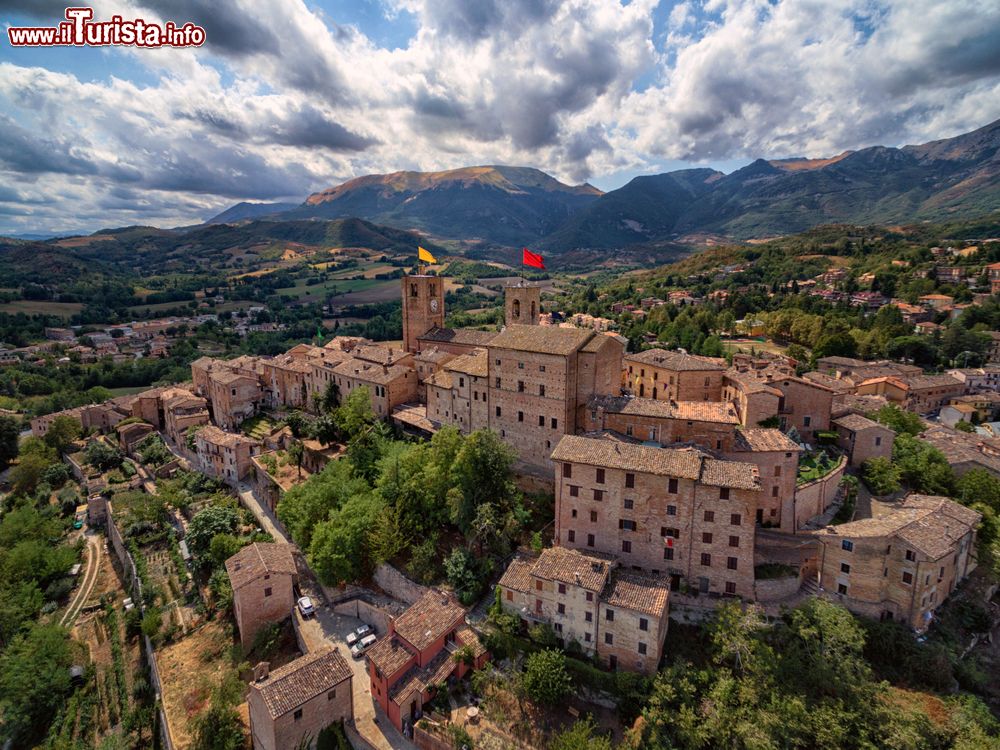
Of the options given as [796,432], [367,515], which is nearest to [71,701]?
[367,515]

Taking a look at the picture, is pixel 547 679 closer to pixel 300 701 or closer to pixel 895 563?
pixel 300 701

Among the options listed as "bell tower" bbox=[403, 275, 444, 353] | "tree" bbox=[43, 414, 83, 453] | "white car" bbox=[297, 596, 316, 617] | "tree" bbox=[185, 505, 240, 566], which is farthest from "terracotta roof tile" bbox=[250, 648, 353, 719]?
"tree" bbox=[43, 414, 83, 453]

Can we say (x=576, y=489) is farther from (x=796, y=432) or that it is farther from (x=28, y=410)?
(x=28, y=410)

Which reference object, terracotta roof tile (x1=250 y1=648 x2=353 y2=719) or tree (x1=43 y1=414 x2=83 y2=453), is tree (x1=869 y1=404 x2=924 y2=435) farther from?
tree (x1=43 y1=414 x2=83 y2=453)

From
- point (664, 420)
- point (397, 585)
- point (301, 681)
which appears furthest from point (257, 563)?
point (664, 420)

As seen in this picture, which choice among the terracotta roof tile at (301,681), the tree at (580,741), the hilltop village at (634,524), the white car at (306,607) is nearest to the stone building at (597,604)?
the hilltop village at (634,524)

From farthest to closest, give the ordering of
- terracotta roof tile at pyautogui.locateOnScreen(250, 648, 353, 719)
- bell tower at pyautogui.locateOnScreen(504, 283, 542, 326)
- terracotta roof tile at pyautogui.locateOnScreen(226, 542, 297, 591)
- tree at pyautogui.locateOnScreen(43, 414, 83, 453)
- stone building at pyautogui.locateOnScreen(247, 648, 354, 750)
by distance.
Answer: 1. tree at pyautogui.locateOnScreen(43, 414, 83, 453)
2. bell tower at pyautogui.locateOnScreen(504, 283, 542, 326)
3. terracotta roof tile at pyautogui.locateOnScreen(226, 542, 297, 591)
4. terracotta roof tile at pyautogui.locateOnScreen(250, 648, 353, 719)
5. stone building at pyautogui.locateOnScreen(247, 648, 354, 750)

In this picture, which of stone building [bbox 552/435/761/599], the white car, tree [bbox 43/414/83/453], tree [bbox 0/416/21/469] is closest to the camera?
stone building [bbox 552/435/761/599]
